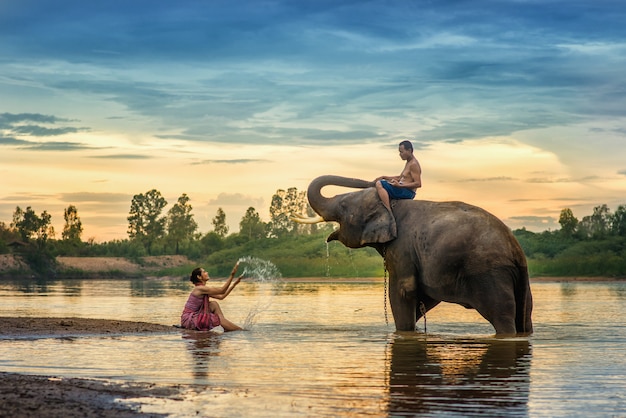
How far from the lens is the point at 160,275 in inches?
3883

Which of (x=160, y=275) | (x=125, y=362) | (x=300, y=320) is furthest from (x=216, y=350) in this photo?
(x=160, y=275)

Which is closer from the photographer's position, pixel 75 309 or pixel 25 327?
pixel 25 327

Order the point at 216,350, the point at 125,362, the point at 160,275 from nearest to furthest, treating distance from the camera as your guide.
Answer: the point at 125,362
the point at 216,350
the point at 160,275

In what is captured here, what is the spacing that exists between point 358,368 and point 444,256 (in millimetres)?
4456

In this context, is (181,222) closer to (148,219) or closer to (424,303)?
(148,219)

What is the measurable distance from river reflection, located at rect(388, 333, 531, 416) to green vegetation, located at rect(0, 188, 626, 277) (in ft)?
153

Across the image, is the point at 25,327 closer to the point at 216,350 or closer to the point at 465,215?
the point at 216,350

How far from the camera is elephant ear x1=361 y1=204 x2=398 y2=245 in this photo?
57.3 feet

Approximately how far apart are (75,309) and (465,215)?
47.4 ft

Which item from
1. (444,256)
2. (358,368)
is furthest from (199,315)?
(358,368)

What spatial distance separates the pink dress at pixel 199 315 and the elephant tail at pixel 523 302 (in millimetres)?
5123

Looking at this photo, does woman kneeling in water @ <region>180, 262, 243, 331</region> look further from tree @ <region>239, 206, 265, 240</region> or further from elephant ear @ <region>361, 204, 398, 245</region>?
tree @ <region>239, 206, 265, 240</region>

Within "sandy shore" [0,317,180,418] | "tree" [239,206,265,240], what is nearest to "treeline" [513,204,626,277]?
"tree" [239,206,265,240]

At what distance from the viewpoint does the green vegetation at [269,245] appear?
8256cm
